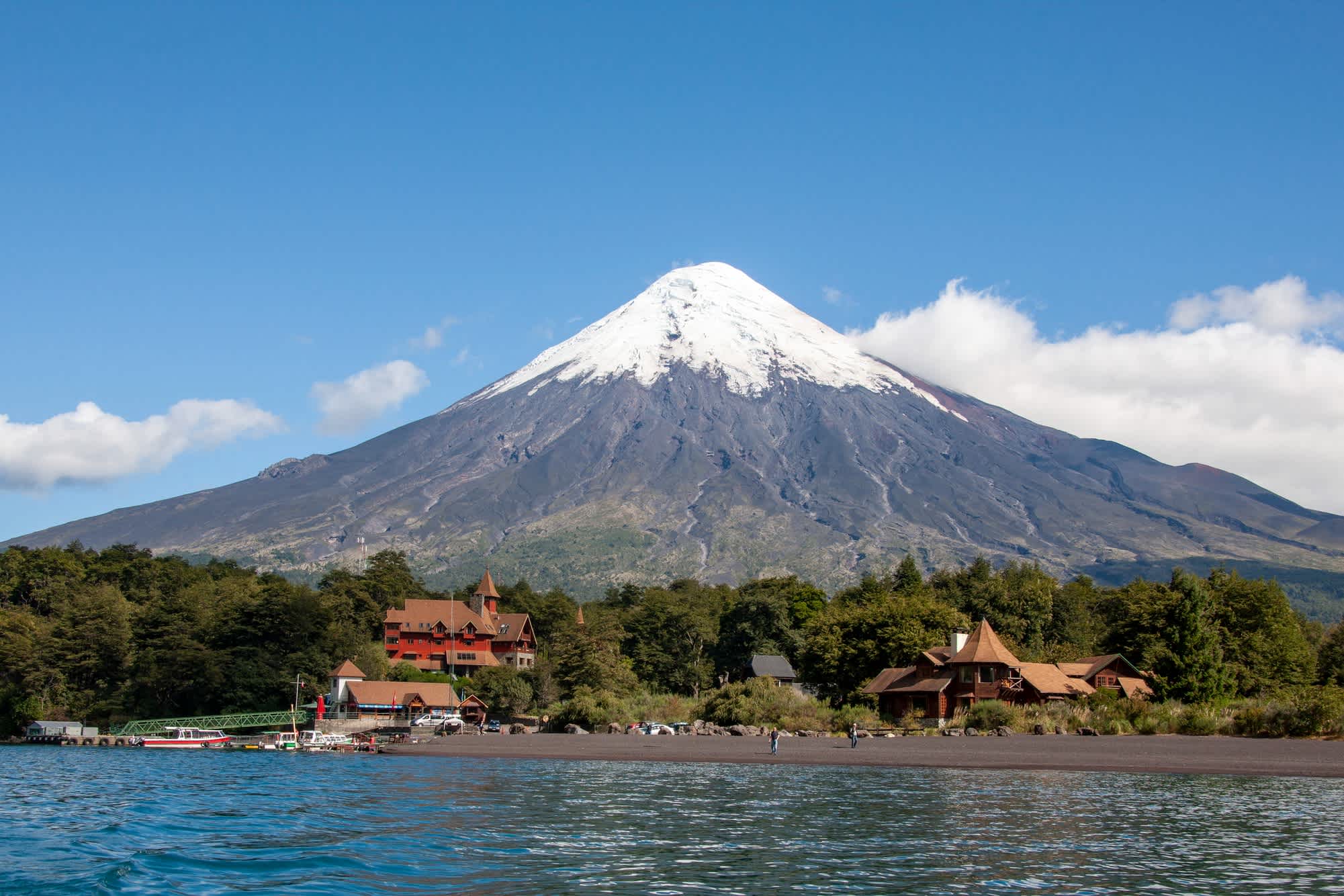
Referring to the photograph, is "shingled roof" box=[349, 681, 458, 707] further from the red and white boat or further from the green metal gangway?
the red and white boat

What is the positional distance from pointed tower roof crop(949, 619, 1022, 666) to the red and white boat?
5132cm

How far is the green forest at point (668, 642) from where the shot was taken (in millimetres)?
74625

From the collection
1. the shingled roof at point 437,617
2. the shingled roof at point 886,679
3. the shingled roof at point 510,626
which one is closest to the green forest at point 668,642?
the shingled roof at point 886,679

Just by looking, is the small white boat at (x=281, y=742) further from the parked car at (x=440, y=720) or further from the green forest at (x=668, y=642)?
the parked car at (x=440, y=720)

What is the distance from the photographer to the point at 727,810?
3544 centimetres

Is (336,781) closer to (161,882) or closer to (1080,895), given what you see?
(161,882)

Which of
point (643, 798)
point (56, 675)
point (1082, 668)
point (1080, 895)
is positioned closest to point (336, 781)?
point (643, 798)

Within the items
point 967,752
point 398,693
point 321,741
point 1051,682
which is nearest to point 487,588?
point 398,693

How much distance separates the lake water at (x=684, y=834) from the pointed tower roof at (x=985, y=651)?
2346 cm

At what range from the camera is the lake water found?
23.8m

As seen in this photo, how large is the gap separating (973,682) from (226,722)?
54797 mm

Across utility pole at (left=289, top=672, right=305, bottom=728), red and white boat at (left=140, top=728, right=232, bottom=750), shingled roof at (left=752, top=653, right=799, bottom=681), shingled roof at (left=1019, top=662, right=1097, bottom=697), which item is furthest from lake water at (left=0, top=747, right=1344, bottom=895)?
shingled roof at (left=752, top=653, right=799, bottom=681)

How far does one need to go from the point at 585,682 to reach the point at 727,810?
55213 mm

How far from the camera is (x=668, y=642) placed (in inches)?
4237
